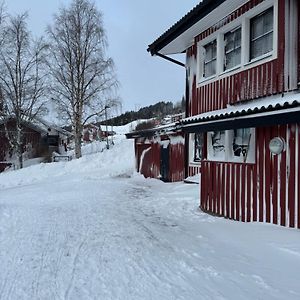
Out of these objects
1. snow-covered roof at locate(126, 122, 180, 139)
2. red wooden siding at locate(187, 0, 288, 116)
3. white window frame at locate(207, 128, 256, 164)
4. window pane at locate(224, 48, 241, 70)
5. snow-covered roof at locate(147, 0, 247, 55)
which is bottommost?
white window frame at locate(207, 128, 256, 164)

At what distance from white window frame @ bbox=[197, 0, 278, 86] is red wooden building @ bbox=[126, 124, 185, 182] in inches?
226

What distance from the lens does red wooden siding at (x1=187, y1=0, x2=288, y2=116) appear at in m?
7.84

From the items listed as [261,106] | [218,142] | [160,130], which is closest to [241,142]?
[218,142]

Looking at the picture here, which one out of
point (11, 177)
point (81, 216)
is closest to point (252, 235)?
point (81, 216)

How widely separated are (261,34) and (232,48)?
1.16 m

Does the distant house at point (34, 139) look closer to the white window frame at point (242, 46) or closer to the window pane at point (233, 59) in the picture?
the white window frame at point (242, 46)

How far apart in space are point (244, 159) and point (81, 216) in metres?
3.75

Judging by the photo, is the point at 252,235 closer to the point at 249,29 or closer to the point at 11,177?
the point at 249,29

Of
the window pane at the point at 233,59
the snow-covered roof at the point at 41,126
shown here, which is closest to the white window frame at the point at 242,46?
the window pane at the point at 233,59

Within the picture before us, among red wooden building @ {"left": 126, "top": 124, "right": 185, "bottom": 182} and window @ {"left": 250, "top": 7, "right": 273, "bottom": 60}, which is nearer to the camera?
window @ {"left": 250, "top": 7, "right": 273, "bottom": 60}

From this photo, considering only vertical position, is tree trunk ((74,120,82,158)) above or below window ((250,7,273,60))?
below

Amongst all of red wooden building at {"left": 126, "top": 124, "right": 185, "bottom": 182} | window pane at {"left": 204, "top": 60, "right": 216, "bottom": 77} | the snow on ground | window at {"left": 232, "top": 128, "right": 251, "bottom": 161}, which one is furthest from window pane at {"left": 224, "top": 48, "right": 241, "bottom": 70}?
red wooden building at {"left": 126, "top": 124, "right": 185, "bottom": 182}

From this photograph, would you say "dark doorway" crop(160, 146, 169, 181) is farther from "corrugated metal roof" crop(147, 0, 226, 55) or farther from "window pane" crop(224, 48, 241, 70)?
"window pane" crop(224, 48, 241, 70)

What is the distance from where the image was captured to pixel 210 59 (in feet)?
35.3
